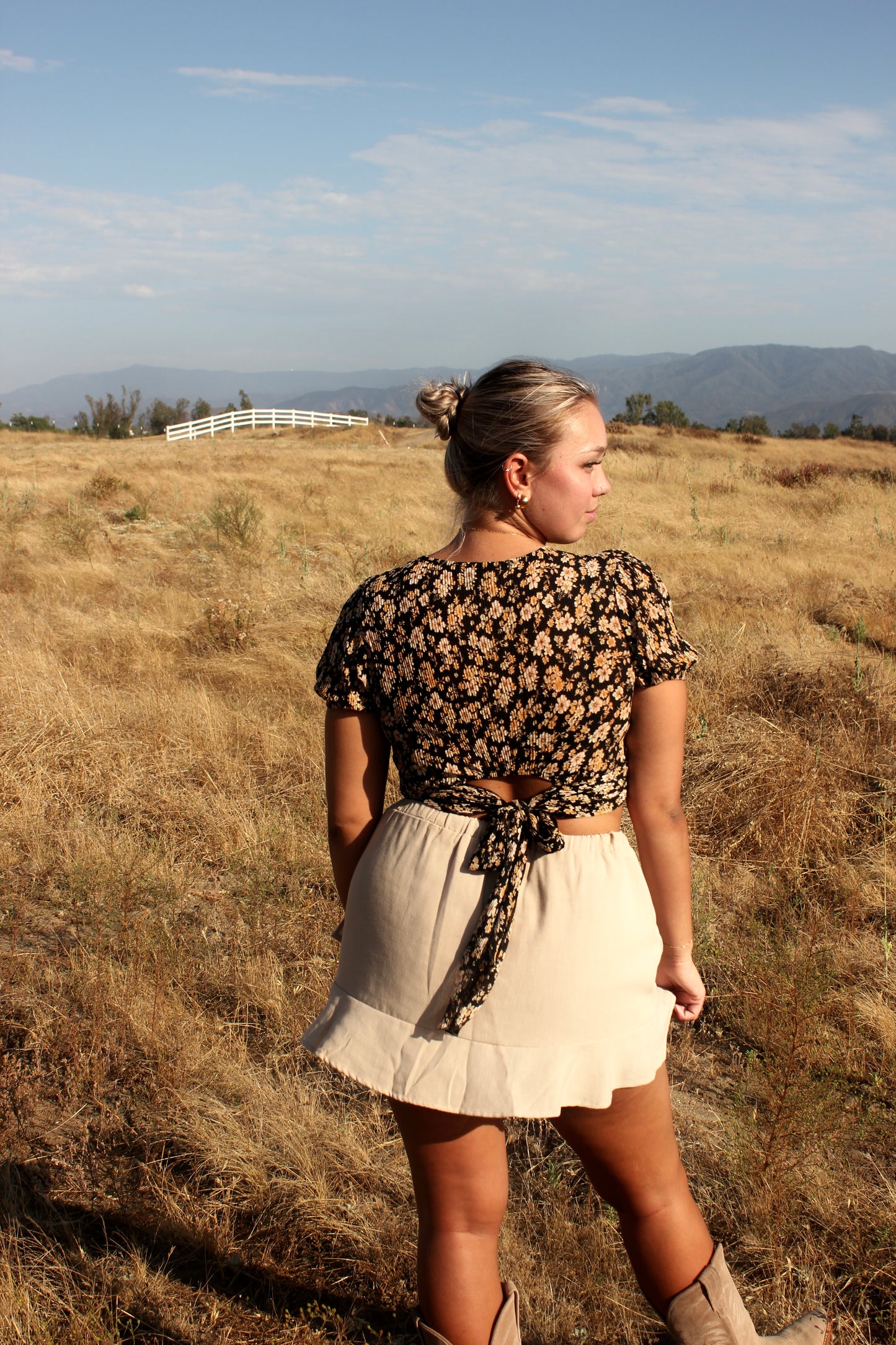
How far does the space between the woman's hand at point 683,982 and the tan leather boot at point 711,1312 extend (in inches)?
14.6

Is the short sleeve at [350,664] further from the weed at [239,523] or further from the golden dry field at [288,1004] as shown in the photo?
the weed at [239,523]

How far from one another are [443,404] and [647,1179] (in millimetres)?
1304

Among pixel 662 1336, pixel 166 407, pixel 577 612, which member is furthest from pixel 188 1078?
pixel 166 407

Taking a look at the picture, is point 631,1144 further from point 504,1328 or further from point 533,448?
point 533,448

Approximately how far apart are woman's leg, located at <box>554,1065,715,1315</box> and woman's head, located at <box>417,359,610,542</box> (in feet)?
3.02

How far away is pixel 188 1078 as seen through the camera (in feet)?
8.58

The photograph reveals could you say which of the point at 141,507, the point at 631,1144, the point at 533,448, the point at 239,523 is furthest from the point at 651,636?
the point at 141,507

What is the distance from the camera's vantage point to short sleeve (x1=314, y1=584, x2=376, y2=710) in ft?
4.67

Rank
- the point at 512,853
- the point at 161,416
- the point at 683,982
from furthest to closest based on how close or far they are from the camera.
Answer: the point at 161,416 < the point at 683,982 < the point at 512,853

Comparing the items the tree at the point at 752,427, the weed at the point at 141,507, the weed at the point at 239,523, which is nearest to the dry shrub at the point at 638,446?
the tree at the point at 752,427

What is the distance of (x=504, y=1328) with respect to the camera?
150 cm

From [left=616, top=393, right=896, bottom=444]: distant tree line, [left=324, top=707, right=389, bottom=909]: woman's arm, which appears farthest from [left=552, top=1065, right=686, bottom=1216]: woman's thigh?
Result: [left=616, top=393, right=896, bottom=444]: distant tree line

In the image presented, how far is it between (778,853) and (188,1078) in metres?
2.47

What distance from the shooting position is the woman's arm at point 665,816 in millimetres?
1431
